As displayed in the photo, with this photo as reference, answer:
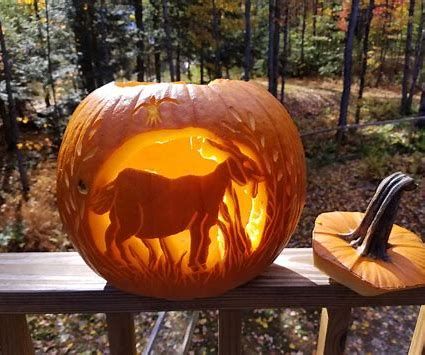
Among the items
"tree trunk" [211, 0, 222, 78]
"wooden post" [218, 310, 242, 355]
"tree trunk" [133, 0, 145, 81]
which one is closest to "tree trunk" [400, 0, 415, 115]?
"tree trunk" [211, 0, 222, 78]

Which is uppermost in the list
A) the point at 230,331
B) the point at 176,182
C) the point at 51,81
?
the point at 176,182

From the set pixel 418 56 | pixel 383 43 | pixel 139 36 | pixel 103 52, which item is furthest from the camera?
pixel 383 43

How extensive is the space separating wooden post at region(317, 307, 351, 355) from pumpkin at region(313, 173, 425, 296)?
15 cm

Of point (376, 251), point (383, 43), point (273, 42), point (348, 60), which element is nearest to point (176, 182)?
point (376, 251)

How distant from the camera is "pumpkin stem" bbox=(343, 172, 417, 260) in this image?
0.82 metres

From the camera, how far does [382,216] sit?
0.82 m

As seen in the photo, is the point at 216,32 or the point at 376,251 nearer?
the point at 376,251

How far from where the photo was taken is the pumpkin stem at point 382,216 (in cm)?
82

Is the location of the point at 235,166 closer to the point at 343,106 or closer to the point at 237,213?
the point at 237,213

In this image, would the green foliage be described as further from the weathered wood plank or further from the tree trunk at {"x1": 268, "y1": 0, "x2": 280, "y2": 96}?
the tree trunk at {"x1": 268, "y1": 0, "x2": 280, "y2": 96}

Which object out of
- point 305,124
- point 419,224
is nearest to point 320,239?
point 419,224

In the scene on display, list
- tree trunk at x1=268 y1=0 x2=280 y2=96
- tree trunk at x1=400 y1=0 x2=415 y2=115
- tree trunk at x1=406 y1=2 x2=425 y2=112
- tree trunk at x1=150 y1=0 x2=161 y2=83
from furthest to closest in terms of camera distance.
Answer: tree trunk at x1=400 y1=0 x2=415 y2=115 < tree trunk at x1=406 y1=2 x2=425 y2=112 < tree trunk at x1=150 y1=0 x2=161 y2=83 < tree trunk at x1=268 y1=0 x2=280 y2=96

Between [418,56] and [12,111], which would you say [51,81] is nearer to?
[12,111]

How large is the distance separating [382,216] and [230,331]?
49cm
